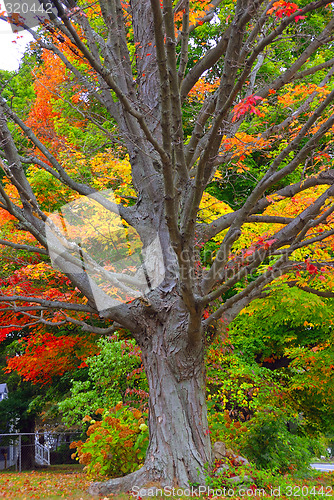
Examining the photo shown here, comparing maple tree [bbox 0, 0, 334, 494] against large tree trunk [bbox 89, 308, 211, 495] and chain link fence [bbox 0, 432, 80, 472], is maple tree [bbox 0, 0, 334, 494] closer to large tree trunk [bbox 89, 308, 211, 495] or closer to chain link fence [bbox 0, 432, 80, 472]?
large tree trunk [bbox 89, 308, 211, 495]

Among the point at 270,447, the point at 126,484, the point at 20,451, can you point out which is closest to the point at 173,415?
the point at 126,484

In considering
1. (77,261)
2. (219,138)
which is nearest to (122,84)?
(219,138)

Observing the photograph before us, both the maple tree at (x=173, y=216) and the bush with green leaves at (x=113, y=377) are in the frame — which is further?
the bush with green leaves at (x=113, y=377)

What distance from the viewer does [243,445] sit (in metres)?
6.66

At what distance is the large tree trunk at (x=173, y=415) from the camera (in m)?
4.92

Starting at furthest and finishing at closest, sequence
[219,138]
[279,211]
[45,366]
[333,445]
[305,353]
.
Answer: [333,445], [45,366], [305,353], [279,211], [219,138]

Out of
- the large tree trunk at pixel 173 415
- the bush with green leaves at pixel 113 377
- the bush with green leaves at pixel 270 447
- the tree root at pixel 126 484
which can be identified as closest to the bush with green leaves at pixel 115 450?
the tree root at pixel 126 484

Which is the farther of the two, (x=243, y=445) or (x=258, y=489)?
(x=243, y=445)

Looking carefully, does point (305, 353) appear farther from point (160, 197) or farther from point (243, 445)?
point (160, 197)

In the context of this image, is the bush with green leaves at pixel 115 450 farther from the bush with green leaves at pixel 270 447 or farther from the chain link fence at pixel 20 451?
the chain link fence at pixel 20 451

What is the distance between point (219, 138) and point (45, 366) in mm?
10768

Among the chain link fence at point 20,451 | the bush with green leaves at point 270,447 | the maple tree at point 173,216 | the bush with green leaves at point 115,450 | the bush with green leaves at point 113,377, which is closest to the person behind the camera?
the maple tree at point 173,216

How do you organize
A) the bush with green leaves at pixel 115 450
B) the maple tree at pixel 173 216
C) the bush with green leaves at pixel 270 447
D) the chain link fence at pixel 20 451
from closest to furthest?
the maple tree at pixel 173 216
the bush with green leaves at pixel 115 450
the bush with green leaves at pixel 270 447
the chain link fence at pixel 20 451

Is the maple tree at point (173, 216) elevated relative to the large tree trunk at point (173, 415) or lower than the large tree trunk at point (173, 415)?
elevated
